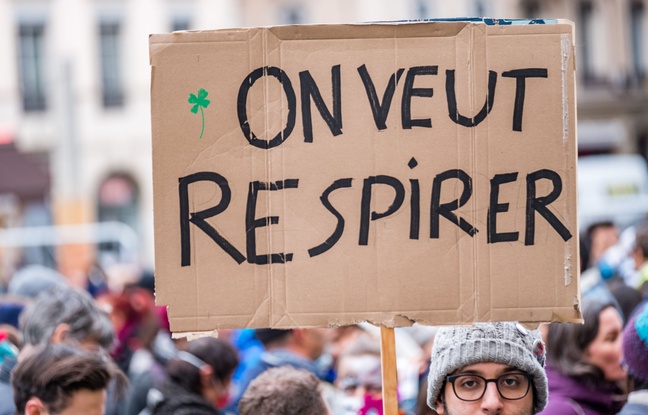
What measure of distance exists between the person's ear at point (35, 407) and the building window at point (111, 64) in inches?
984

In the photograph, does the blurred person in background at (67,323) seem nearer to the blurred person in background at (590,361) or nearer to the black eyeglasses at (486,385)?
the blurred person in background at (590,361)

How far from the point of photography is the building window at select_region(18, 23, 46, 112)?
27656 millimetres

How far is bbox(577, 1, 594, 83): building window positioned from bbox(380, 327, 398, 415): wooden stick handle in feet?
100

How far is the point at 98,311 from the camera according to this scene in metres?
4.97

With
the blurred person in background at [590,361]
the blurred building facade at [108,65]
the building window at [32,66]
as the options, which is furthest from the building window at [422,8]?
the blurred person in background at [590,361]

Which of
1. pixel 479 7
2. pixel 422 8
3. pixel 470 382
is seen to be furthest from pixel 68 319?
pixel 479 7

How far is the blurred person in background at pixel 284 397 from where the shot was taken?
3801 millimetres

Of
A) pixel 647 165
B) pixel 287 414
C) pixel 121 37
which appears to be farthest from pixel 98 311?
pixel 647 165

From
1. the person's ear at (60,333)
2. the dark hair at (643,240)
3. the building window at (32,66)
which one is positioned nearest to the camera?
the person's ear at (60,333)

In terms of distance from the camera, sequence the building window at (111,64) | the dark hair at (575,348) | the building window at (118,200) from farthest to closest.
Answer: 1. the building window at (111,64)
2. the building window at (118,200)
3. the dark hair at (575,348)

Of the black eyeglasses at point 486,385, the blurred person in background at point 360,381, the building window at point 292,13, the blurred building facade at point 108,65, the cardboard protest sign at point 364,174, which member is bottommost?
the blurred person in background at point 360,381

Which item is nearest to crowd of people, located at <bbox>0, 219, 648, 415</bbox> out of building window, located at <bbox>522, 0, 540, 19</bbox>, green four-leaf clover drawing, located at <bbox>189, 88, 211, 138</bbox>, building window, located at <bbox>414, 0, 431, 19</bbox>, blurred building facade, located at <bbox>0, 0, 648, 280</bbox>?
green four-leaf clover drawing, located at <bbox>189, 88, 211, 138</bbox>

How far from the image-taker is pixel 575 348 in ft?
15.5

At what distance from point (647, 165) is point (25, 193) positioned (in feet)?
55.4
